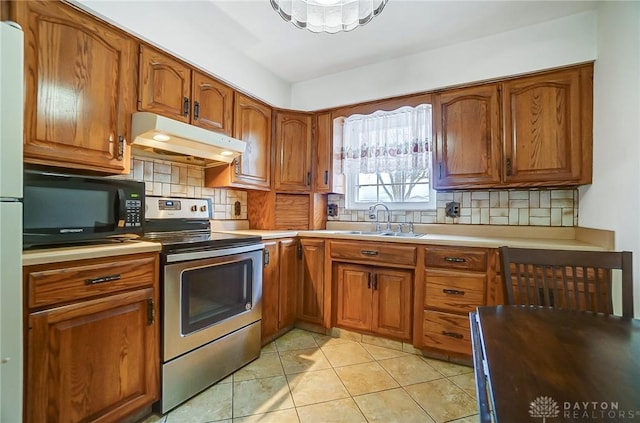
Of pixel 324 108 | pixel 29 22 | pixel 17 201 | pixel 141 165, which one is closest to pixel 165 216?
pixel 141 165

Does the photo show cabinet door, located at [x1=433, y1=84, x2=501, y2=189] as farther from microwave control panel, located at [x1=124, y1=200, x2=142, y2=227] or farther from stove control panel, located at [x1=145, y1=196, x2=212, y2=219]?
microwave control panel, located at [x1=124, y1=200, x2=142, y2=227]

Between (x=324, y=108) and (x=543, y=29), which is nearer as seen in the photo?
(x=543, y=29)

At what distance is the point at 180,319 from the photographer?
1.52 meters

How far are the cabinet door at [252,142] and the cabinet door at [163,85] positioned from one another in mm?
451

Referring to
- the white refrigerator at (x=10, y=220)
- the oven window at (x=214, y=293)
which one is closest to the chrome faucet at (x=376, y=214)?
the oven window at (x=214, y=293)

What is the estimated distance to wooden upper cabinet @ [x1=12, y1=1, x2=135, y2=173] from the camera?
1.26 m

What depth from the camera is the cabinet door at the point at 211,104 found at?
1983 mm

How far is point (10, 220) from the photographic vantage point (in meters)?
0.89

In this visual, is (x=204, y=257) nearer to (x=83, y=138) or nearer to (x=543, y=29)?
(x=83, y=138)

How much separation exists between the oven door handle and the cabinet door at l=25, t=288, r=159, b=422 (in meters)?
0.19

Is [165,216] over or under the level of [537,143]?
under

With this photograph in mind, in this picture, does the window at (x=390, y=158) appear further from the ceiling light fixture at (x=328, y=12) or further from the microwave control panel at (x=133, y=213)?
the microwave control panel at (x=133, y=213)

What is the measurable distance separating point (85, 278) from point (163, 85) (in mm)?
1245

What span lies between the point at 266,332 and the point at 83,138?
67.4 inches
